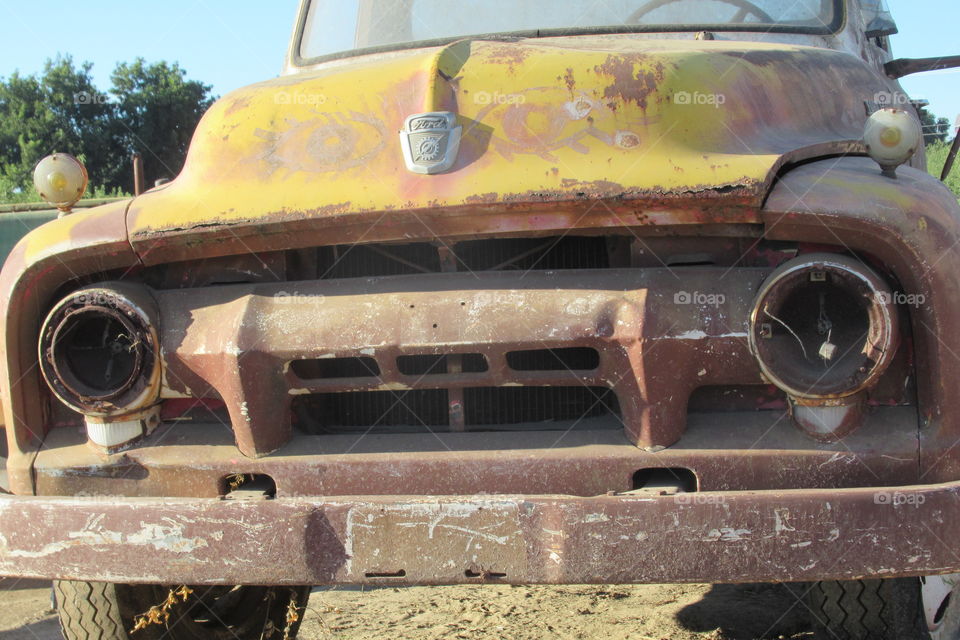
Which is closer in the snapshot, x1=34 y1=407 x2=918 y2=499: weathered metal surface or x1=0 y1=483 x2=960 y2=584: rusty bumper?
x1=0 y1=483 x2=960 y2=584: rusty bumper

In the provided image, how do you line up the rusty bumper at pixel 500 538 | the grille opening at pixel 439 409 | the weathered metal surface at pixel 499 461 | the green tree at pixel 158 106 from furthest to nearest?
the green tree at pixel 158 106 → the grille opening at pixel 439 409 → the weathered metal surface at pixel 499 461 → the rusty bumper at pixel 500 538

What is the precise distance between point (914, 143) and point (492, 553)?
4.69 ft

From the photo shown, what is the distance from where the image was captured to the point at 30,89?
3216 cm

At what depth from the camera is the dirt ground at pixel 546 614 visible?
3742mm

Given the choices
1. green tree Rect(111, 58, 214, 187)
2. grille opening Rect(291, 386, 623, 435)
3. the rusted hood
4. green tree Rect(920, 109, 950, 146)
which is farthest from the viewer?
green tree Rect(111, 58, 214, 187)

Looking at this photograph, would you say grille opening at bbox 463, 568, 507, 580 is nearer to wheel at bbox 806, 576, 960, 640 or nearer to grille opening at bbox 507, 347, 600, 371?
grille opening at bbox 507, 347, 600, 371

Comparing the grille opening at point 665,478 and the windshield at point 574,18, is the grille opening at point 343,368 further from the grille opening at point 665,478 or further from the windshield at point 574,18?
the windshield at point 574,18

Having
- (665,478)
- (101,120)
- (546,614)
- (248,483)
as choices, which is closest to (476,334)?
(665,478)

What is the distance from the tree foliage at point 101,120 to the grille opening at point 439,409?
27004 mm

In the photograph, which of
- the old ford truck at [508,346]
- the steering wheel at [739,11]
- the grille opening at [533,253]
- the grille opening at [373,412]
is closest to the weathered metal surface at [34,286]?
the old ford truck at [508,346]

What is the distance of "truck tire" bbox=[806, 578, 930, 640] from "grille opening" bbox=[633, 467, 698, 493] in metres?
0.67

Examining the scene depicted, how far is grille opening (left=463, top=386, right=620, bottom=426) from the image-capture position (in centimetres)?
275

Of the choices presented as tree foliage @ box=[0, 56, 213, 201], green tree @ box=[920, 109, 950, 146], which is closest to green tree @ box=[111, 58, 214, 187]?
tree foliage @ box=[0, 56, 213, 201]

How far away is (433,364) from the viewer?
8.78 feet
